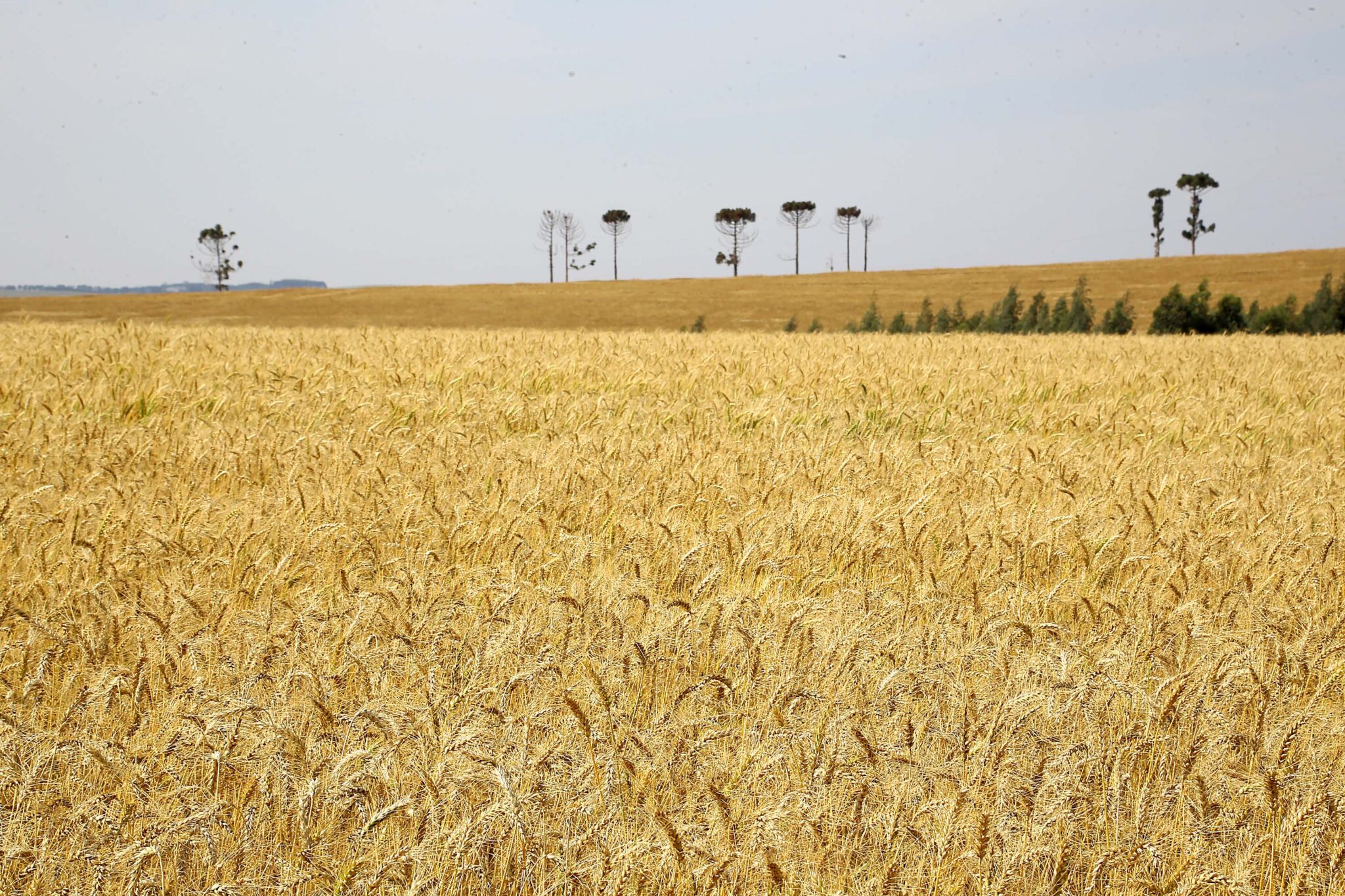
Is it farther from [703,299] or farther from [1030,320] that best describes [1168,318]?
[703,299]

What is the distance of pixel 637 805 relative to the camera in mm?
1618

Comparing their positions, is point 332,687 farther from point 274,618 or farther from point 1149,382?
point 1149,382

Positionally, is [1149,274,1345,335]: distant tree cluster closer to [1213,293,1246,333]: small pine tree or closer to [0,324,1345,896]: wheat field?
[1213,293,1246,333]: small pine tree

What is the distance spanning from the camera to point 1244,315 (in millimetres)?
35438

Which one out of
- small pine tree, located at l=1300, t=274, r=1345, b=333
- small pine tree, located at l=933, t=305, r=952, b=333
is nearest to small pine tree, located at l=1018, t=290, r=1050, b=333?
small pine tree, located at l=933, t=305, r=952, b=333

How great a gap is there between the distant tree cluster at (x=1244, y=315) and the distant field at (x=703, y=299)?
7029 millimetres

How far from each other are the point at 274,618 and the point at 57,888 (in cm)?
99

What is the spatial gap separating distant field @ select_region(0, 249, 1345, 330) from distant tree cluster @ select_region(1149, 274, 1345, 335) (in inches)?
277

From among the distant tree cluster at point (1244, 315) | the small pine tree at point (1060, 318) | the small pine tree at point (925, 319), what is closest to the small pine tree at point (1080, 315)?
the small pine tree at point (1060, 318)

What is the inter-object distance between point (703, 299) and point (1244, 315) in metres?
32.1

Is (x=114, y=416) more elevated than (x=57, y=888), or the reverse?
(x=114, y=416)

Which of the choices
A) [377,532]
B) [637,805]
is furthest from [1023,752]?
[377,532]

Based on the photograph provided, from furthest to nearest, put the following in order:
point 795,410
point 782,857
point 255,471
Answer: point 795,410 → point 255,471 → point 782,857

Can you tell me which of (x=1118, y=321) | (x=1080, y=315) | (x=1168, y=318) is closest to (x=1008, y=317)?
(x=1080, y=315)
